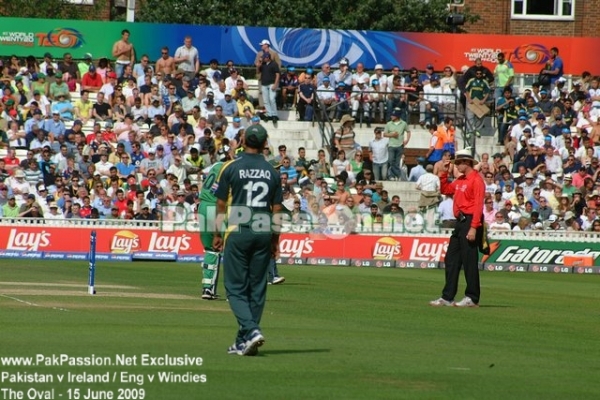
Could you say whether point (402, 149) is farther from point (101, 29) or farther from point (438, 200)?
point (101, 29)

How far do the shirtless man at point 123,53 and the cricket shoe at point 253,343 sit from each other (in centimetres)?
2531

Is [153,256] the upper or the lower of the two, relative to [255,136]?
lower

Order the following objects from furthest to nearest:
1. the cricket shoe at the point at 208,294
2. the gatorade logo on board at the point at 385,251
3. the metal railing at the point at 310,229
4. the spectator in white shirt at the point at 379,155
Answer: the spectator in white shirt at the point at 379,155 < the gatorade logo on board at the point at 385,251 < the metal railing at the point at 310,229 < the cricket shoe at the point at 208,294

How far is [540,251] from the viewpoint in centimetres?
2900

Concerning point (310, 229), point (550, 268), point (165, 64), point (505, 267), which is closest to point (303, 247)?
point (310, 229)

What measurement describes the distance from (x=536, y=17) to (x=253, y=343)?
39248 mm

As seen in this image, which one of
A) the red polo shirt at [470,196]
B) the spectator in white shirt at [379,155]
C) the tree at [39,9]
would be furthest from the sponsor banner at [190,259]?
the tree at [39,9]

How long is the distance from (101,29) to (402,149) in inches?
381

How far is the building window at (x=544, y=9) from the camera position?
47656 mm

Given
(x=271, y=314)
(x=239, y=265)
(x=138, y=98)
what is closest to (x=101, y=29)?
(x=138, y=98)

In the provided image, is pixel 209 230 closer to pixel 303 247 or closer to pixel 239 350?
pixel 239 350

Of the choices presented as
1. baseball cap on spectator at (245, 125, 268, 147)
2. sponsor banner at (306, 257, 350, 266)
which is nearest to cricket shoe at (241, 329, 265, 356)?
baseball cap on spectator at (245, 125, 268, 147)

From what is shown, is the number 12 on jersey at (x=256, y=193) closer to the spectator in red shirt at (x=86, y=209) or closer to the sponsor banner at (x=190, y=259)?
the sponsor banner at (x=190, y=259)

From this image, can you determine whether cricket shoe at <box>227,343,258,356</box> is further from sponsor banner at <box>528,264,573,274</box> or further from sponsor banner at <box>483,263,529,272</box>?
sponsor banner at <box>528,264,573,274</box>
